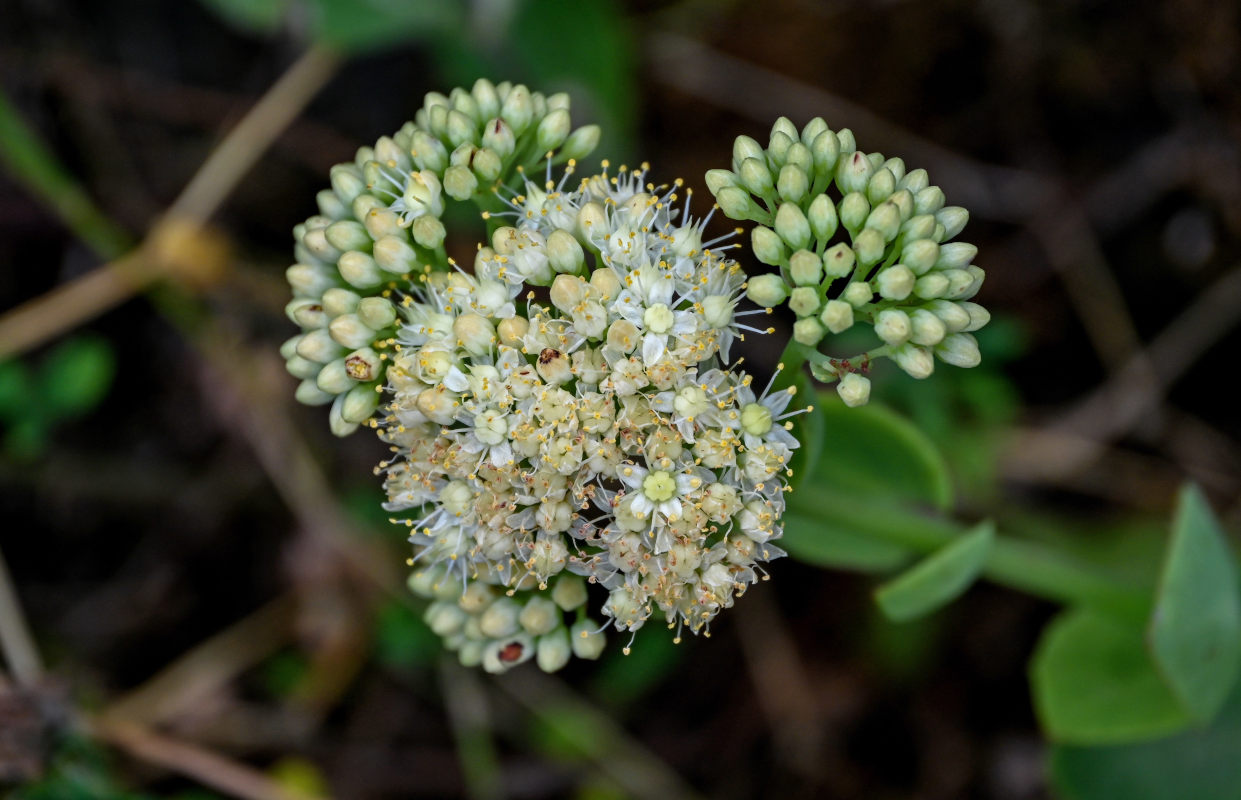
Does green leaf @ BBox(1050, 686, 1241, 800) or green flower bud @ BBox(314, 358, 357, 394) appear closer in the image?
green flower bud @ BBox(314, 358, 357, 394)

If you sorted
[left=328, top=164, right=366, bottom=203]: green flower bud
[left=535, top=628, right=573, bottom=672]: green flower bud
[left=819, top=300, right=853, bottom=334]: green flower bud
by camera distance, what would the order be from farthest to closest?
[left=328, top=164, right=366, bottom=203]: green flower bud → [left=535, top=628, right=573, bottom=672]: green flower bud → [left=819, top=300, right=853, bottom=334]: green flower bud

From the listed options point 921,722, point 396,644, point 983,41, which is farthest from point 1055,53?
point 396,644

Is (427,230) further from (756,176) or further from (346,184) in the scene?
(756,176)

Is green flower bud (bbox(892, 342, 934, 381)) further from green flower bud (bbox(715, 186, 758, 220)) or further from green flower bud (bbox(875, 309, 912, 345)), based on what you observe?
green flower bud (bbox(715, 186, 758, 220))

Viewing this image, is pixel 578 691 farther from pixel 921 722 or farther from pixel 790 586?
pixel 921 722

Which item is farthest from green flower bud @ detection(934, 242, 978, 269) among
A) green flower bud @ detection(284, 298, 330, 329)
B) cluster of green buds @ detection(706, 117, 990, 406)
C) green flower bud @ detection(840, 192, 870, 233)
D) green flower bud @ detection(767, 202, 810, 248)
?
green flower bud @ detection(284, 298, 330, 329)

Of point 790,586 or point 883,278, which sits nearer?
point 883,278

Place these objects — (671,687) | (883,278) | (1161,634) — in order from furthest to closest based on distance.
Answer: (671,687) → (1161,634) → (883,278)
